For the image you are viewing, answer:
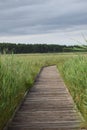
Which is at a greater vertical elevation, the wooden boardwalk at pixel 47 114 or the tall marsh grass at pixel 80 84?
the tall marsh grass at pixel 80 84

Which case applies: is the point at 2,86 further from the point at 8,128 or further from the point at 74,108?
the point at 74,108

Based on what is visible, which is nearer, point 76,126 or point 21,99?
point 76,126

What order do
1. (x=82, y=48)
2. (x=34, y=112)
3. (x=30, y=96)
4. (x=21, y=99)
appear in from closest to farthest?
(x=82, y=48) → (x=34, y=112) → (x=21, y=99) → (x=30, y=96)

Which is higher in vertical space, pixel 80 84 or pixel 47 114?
pixel 80 84

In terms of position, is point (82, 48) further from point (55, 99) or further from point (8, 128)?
point (55, 99)

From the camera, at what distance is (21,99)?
13016mm

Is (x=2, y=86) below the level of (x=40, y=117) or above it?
above

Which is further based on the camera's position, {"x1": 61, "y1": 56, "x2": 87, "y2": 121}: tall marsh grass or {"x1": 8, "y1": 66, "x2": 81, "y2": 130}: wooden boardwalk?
{"x1": 61, "y1": 56, "x2": 87, "y2": 121}: tall marsh grass

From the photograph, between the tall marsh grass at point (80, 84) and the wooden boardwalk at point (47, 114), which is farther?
the tall marsh grass at point (80, 84)

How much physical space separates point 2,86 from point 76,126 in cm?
176

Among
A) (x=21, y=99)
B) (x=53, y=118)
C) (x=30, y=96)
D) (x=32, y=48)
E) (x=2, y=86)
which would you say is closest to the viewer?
(x=2, y=86)

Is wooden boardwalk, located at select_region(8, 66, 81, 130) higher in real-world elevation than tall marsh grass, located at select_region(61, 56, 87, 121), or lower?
lower

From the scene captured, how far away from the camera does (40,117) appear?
10219mm

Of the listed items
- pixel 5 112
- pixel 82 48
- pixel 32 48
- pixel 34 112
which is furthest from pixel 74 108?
pixel 32 48
